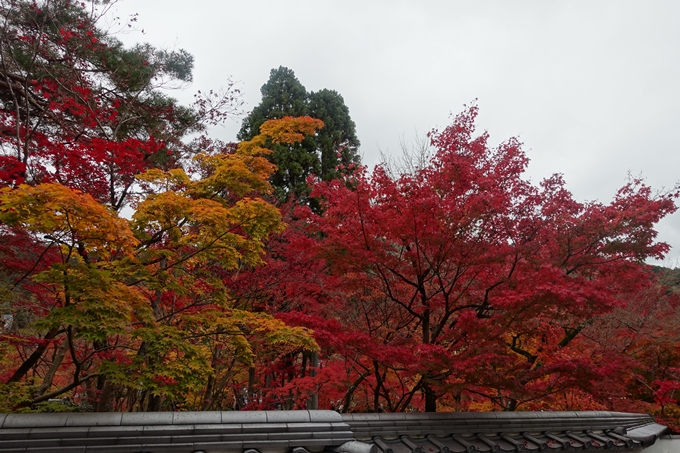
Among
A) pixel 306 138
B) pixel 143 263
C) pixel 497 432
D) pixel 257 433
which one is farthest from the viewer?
pixel 306 138

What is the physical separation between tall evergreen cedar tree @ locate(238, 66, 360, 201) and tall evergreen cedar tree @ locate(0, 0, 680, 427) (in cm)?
639

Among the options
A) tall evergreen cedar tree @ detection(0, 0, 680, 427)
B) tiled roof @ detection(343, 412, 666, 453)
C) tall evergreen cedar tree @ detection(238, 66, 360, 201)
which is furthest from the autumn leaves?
tall evergreen cedar tree @ detection(238, 66, 360, 201)

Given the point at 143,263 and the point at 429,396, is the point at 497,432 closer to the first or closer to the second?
the point at 429,396

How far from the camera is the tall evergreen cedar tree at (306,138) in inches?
699

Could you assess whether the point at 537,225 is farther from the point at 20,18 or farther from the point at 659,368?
the point at 659,368

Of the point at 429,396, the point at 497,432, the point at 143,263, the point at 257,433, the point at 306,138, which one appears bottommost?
the point at 497,432

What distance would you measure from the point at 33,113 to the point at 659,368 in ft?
72.0

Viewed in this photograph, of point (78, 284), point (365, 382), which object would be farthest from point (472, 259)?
point (78, 284)

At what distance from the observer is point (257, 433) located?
4.38m

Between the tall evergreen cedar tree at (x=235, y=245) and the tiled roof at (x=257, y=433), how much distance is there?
34.0 inches

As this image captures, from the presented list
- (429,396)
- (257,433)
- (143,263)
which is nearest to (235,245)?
(143,263)

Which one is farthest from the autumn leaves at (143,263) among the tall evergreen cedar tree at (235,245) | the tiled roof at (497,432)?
the tiled roof at (497,432)

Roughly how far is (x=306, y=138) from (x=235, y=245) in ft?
38.5

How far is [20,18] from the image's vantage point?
830 centimetres
